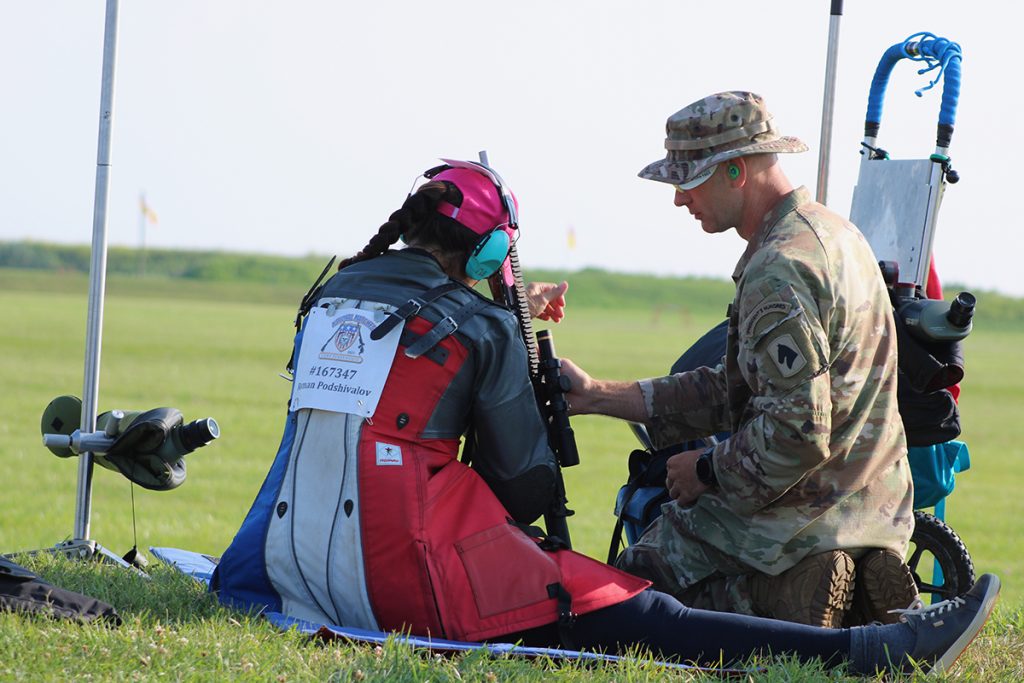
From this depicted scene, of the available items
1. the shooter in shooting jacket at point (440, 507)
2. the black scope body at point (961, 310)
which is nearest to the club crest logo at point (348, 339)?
the shooter in shooting jacket at point (440, 507)

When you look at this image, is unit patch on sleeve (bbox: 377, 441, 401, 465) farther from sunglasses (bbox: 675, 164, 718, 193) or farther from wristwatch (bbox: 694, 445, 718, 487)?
sunglasses (bbox: 675, 164, 718, 193)

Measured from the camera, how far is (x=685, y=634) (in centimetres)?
414

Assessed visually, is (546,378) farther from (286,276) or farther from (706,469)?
(286,276)

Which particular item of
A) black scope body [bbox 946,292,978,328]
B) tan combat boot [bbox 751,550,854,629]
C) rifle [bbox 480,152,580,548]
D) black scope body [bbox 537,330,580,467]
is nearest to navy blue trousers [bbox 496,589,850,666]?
tan combat boot [bbox 751,550,854,629]

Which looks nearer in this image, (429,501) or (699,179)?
(429,501)

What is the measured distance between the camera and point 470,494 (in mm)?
4188

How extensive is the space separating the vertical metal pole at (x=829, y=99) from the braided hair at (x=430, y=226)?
2078mm

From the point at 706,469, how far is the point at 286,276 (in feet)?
321

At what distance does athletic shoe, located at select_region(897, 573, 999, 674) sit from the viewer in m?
4.02

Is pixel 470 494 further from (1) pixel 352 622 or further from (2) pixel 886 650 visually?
(2) pixel 886 650

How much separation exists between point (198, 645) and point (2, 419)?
14.2 metres

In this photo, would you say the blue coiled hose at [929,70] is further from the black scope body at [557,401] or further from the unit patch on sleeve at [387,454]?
the unit patch on sleeve at [387,454]

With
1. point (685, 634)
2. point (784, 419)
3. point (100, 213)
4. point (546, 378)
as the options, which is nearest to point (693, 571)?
point (685, 634)

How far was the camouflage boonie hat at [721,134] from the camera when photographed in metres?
4.23
